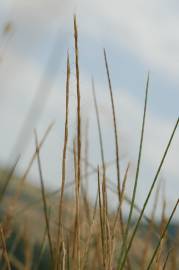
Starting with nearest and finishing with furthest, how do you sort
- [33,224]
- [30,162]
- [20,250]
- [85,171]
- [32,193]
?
[30,162]
[85,171]
[20,250]
[33,224]
[32,193]

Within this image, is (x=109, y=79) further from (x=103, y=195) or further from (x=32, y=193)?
(x=32, y=193)

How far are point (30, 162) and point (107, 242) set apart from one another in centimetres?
26

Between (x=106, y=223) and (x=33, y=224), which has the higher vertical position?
(x=33, y=224)

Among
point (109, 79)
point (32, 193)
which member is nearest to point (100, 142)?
point (109, 79)

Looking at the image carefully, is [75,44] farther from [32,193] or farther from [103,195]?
[32,193]

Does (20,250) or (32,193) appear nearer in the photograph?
(20,250)

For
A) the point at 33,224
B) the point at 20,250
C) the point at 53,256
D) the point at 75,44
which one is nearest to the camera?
the point at 75,44

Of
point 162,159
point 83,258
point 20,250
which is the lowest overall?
point 83,258

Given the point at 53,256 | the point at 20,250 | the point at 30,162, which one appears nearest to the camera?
the point at 53,256

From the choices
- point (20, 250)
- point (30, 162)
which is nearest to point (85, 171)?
point (30, 162)

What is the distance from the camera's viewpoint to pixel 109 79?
0.75 metres

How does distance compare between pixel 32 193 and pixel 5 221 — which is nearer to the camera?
pixel 5 221

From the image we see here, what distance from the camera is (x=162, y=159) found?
717mm

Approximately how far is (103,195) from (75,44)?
191mm
